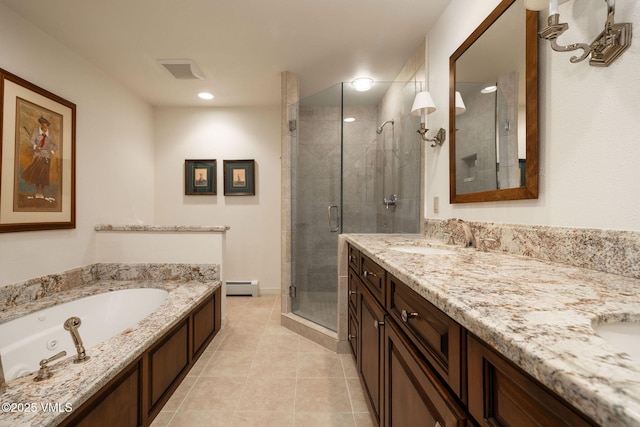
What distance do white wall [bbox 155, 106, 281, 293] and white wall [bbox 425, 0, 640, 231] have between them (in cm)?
288

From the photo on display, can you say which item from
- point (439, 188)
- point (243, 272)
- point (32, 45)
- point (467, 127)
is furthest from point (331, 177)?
point (32, 45)

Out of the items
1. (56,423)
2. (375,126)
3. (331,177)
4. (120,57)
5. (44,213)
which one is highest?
(120,57)

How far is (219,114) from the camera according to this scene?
364cm

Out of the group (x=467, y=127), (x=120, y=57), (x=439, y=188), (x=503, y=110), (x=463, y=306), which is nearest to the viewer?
(x=463, y=306)

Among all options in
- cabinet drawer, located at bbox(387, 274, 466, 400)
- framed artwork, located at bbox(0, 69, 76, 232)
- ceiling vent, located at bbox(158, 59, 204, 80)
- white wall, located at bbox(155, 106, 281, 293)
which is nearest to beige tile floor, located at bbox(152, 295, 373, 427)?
cabinet drawer, located at bbox(387, 274, 466, 400)

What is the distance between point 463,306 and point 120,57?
10.5ft

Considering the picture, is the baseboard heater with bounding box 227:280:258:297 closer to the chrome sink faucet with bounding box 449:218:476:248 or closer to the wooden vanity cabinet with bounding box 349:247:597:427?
the wooden vanity cabinet with bounding box 349:247:597:427

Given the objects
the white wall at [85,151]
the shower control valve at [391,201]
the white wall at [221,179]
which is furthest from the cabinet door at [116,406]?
the white wall at [221,179]

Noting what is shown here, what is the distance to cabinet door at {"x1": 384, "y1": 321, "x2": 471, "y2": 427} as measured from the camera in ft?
1.98

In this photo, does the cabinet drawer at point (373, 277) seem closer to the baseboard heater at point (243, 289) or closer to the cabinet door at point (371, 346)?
the cabinet door at point (371, 346)

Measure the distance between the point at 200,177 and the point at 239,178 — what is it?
51cm

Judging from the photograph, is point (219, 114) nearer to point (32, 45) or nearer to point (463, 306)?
point (32, 45)

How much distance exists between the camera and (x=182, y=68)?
2.60 m

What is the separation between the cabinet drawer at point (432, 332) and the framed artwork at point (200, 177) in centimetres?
318
